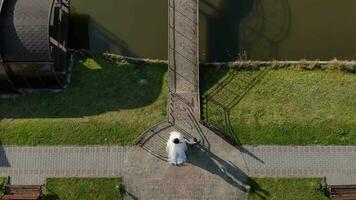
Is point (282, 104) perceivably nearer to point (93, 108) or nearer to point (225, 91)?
point (225, 91)

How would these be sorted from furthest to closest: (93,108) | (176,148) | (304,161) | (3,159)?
(93,108)
(3,159)
(304,161)
(176,148)

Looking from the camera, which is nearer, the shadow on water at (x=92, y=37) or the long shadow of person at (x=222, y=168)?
the long shadow of person at (x=222, y=168)

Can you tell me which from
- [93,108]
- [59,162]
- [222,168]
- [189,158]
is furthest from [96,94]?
[222,168]

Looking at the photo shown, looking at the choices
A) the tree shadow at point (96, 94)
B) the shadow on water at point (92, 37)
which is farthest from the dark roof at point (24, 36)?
the shadow on water at point (92, 37)

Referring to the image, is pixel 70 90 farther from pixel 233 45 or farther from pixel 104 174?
pixel 233 45

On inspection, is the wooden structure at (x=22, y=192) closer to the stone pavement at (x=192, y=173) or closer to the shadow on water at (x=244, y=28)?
the stone pavement at (x=192, y=173)

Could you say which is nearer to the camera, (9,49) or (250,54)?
(9,49)

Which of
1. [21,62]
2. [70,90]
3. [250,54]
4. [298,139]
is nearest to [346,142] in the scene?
[298,139]
